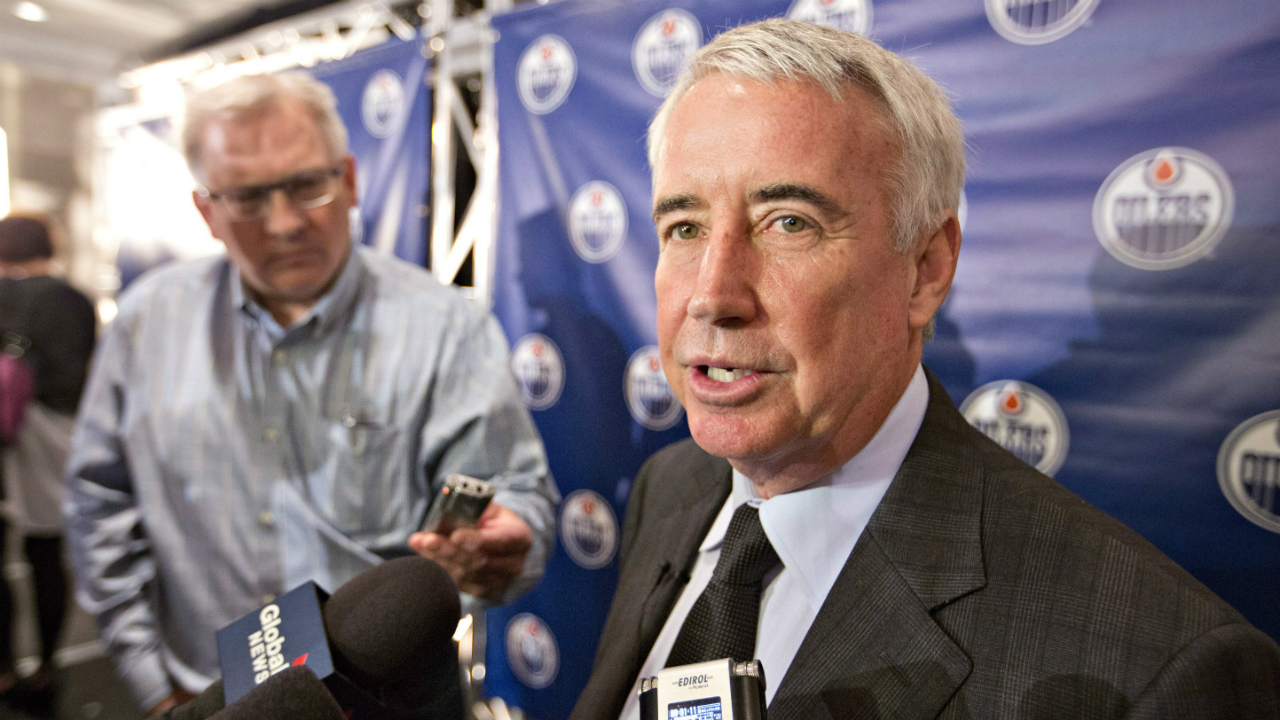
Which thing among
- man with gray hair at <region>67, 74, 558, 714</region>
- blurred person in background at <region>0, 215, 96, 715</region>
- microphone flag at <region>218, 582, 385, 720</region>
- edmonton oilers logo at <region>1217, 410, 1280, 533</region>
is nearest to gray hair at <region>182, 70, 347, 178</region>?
man with gray hair at <region>67, 74, 558, 714</region>

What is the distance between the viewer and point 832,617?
91 centimetres

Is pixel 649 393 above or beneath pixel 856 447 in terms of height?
beneath

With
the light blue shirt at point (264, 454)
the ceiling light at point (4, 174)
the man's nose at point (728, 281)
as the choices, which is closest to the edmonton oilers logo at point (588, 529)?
the light blue shirt at point (264, 454)

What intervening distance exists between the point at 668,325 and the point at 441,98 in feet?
7.18

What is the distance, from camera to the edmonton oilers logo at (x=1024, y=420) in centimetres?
174

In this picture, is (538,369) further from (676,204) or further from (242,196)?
(676,204)

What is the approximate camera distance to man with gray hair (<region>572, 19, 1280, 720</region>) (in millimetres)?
805

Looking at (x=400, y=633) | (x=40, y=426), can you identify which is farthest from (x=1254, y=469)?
(x=40, y=426)

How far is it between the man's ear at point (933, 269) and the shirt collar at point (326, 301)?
145 cm

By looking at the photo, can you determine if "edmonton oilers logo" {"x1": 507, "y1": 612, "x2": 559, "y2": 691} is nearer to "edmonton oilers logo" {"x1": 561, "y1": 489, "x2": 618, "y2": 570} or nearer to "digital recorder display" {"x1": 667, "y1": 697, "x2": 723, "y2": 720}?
"edmonton oilers logo" {"x1": 561, "y1": 489, "x2": 618, "y2": 570}

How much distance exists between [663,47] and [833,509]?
174 centimetres

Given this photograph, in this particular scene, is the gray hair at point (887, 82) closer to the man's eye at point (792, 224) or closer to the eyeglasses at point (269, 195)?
the man's eye at point (792, 224)

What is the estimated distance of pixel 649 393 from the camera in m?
2.40

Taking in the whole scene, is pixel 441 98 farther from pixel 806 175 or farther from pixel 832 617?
pixel 832 617
